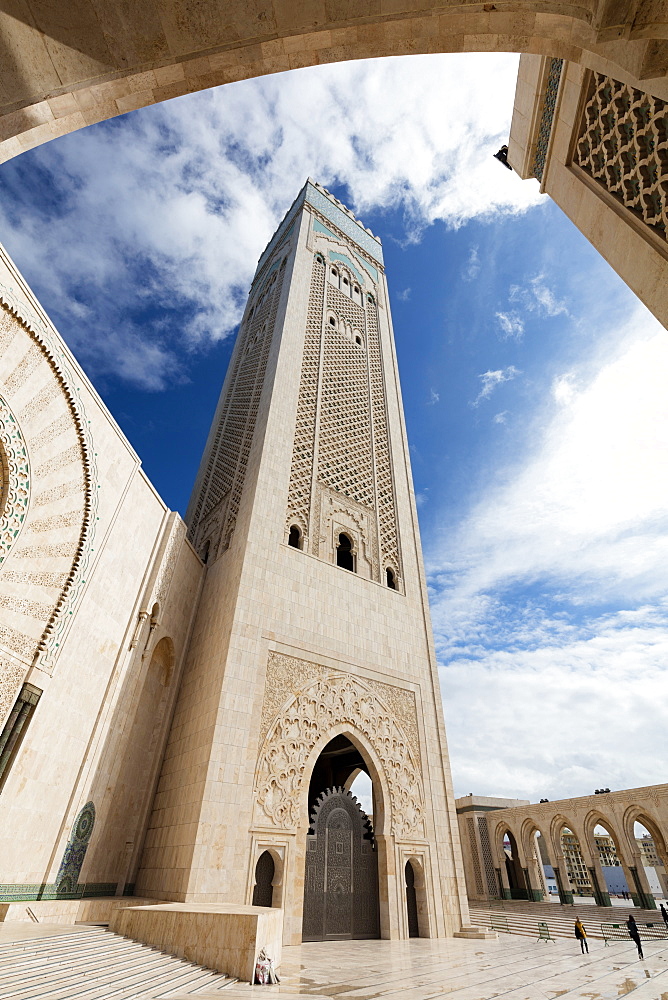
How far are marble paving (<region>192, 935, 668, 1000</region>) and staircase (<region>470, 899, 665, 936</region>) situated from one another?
1.91m

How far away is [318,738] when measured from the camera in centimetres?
468

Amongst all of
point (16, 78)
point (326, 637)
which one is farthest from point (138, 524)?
point (16, 78)

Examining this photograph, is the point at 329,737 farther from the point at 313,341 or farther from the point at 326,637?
the point at 313,341

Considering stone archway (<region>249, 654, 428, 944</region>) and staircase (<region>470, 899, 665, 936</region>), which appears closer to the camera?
stone archway (<region>249, 654, 428, 944</region>)

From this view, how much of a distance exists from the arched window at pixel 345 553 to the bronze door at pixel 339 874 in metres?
2.63

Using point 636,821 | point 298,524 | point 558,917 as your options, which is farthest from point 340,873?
point 636,821

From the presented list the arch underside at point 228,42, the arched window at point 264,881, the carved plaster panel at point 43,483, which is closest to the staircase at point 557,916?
the arched window at point 264,881

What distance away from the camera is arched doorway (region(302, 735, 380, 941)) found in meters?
4.30

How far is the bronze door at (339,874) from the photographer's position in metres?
4.30

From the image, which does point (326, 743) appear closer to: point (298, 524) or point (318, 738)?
point (318, 738)

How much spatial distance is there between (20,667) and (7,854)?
1188mm

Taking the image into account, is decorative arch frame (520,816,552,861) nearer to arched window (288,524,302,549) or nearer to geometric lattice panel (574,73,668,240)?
arched window (288,524,302,549)

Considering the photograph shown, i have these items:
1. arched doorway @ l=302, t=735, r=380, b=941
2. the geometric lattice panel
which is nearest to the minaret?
arched doorway @ l=302, t=735, r=380, b=941

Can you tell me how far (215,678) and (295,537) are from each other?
6.66 feet
